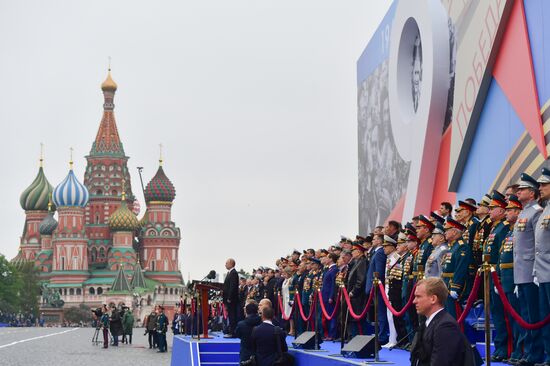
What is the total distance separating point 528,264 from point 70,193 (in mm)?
107021

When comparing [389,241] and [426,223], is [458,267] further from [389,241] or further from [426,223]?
[389,241]

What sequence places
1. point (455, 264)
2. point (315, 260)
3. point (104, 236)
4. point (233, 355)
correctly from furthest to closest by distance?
point (104, 236)
point (233, 355)
point (315, 260)
point (455, 264)

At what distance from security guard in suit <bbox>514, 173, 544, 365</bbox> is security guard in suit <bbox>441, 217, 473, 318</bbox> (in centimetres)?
88

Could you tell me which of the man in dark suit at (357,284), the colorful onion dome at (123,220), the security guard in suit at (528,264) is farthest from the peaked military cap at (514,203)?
the colorful onion dome at (123,220)

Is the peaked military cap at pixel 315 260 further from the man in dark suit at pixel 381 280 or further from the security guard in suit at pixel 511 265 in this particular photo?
the security guard in suit at pixel 511 265

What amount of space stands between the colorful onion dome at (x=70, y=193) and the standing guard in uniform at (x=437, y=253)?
344 ft

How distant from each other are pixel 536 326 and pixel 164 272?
108538 mm

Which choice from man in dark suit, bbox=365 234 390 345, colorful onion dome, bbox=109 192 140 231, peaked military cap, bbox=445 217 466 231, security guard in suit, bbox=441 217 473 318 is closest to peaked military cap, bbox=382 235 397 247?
man in dark suit, bbox=365 234 390 345

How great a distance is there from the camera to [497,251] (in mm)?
9242

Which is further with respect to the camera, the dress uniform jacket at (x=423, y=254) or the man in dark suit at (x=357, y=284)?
the man in dark suit at (x=357, y=284)

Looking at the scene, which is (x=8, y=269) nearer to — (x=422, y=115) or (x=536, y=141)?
(x=422, y=115)

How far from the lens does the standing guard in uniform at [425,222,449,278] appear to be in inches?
405

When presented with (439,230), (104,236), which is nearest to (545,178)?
(439,230)

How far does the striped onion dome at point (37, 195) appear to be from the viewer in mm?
123250
